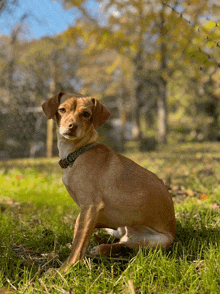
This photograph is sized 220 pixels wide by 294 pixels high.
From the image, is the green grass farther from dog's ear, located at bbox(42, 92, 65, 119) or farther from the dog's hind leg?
dog's ear, located at bbox(42, 92, 65, 119)

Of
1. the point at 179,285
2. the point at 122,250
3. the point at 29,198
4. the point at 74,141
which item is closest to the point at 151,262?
the point at 179,285

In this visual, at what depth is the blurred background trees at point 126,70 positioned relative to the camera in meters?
5.40

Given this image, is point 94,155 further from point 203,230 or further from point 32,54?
point 32,54

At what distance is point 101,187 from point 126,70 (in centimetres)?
1339

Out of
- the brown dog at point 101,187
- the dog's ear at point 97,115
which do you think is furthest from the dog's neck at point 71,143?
the dog's ear at point 97,115

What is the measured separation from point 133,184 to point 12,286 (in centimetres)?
118

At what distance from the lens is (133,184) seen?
229 centimetres

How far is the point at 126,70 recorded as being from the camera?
14812 millimetres

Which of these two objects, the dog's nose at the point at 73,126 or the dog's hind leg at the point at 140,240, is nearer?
the dog's nose at the point at 73,126

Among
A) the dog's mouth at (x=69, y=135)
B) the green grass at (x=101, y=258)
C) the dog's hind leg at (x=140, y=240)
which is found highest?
the dog's mouth at (x=69, y=135)

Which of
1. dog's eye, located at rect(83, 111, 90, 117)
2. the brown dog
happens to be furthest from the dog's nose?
dog's eye, located at rect(83, 111, 90, 117)

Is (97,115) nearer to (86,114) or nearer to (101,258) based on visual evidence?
(86,114)

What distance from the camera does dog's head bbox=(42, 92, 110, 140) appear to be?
2.16 m

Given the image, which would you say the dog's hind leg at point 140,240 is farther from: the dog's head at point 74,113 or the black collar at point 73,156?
the dog's head at point 74,113
